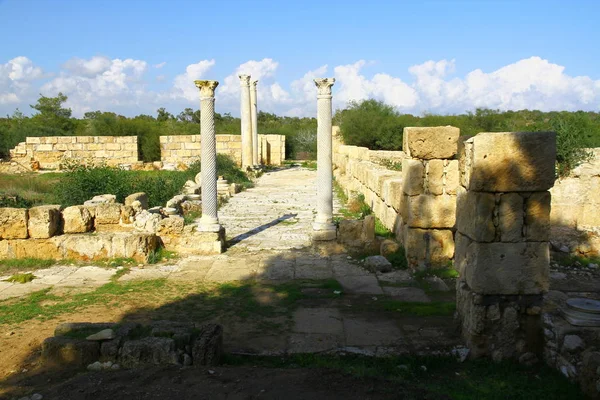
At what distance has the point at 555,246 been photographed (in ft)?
28.5

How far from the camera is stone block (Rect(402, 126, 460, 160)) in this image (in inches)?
316

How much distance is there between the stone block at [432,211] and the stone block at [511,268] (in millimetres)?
3279

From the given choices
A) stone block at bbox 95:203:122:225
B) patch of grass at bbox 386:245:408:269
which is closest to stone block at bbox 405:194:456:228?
patch of grass at bbox 386:245:408:269

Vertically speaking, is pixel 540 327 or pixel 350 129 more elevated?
pixel 350 129

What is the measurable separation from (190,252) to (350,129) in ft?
76.2

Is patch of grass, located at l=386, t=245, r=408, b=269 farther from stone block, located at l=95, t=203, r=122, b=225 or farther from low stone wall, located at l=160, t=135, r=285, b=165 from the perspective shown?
low stone wall, located at l=160, t=135, r=285, b=165

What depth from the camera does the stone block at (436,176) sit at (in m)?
8.09

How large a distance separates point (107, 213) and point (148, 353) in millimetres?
5791

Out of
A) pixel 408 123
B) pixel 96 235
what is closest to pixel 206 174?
pixel 96 235

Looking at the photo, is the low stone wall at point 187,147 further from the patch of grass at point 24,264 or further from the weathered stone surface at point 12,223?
the patch of grass at point 24,264

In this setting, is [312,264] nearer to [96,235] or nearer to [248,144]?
[96,235]

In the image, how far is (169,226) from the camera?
376 inches

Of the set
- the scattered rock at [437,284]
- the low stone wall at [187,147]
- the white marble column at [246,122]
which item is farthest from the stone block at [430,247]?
the low stone wall at [187,147]

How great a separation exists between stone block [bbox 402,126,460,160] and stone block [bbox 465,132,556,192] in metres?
3.31
